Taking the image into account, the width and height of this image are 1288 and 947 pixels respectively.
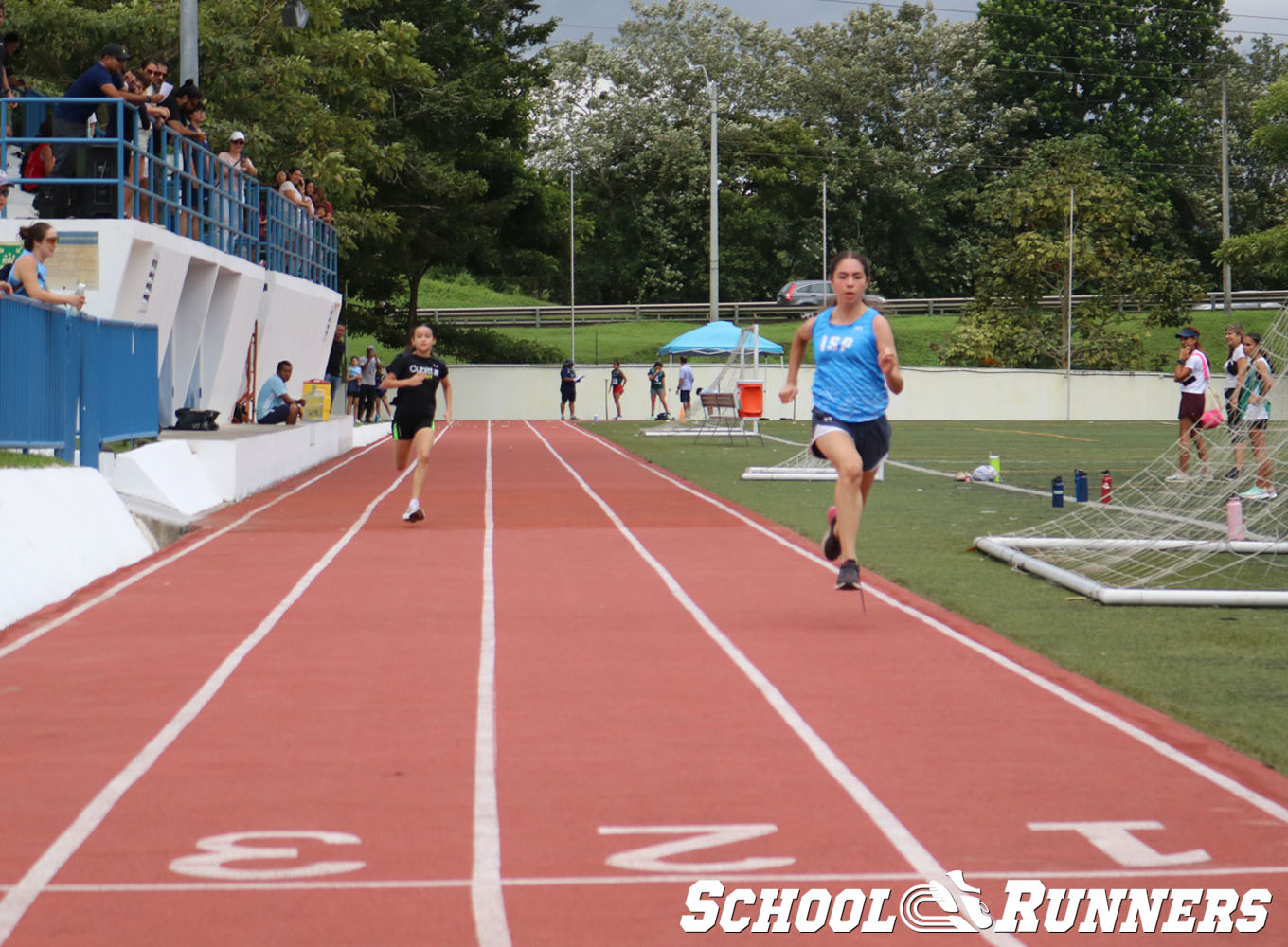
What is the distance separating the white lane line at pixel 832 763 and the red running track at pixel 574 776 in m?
0.02

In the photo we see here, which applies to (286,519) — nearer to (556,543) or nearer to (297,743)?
(556,543)

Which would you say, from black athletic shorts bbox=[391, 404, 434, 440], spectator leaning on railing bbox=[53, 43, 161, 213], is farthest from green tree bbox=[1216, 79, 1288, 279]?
spectator leaning on railing bbox=[53, 43, 161, 213]

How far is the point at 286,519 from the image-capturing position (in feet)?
53.8

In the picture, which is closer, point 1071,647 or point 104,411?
point 1071,647

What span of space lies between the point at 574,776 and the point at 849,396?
4.11 meters

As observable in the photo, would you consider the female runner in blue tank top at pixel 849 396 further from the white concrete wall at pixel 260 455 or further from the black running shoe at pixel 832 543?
the white concrete wall at pixel 260 455

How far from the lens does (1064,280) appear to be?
57.6 meters

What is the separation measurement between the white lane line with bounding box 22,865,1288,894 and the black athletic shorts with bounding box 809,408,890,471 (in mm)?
4937

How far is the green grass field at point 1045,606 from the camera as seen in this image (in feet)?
23.8

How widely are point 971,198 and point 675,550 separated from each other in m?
61.1

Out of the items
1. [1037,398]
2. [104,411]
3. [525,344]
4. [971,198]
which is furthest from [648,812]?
[971,198]

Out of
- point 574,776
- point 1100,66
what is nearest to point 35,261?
point 574,776

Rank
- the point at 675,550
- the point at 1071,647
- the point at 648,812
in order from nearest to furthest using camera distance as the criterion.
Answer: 1. the point at 648,812
2. the point at 1071,647
3. the point at 675,550

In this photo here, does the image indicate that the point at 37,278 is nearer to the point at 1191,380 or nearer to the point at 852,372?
the point at 852,372
